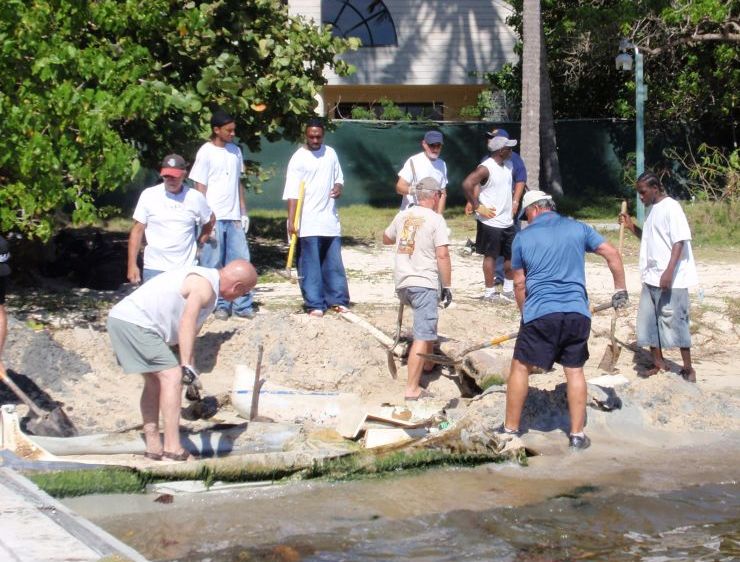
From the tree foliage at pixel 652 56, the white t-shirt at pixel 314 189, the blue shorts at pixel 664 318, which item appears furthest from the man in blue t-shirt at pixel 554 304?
the tree foliage at pixel 652 56

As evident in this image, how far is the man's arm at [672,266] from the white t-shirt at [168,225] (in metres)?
3.71

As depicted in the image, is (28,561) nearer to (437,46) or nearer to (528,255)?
(528,255)

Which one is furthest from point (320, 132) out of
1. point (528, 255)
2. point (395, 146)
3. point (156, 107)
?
point (395, 146)

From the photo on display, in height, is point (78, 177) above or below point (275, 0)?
below

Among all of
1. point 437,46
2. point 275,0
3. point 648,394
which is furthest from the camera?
point 437,46

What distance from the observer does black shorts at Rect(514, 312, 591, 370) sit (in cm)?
750

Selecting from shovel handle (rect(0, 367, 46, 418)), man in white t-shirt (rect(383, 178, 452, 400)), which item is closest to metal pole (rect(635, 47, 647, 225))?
man in white t-shirt (rect(383, 178, 452, 400))

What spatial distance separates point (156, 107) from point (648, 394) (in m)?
4.73

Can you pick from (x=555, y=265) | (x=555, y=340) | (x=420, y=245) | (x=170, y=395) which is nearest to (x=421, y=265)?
(x=420, y=245)

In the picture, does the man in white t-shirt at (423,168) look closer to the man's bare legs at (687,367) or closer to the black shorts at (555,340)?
the man's bare legs at (687,367)

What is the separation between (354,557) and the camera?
19.7ft

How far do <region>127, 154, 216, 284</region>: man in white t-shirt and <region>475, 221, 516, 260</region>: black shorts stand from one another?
3.43m

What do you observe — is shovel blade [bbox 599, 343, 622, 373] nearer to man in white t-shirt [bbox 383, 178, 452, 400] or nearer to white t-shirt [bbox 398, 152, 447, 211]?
man in white t-shirt [bbox 383, 178, 452, 400]

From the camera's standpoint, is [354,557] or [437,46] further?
[437,46]
